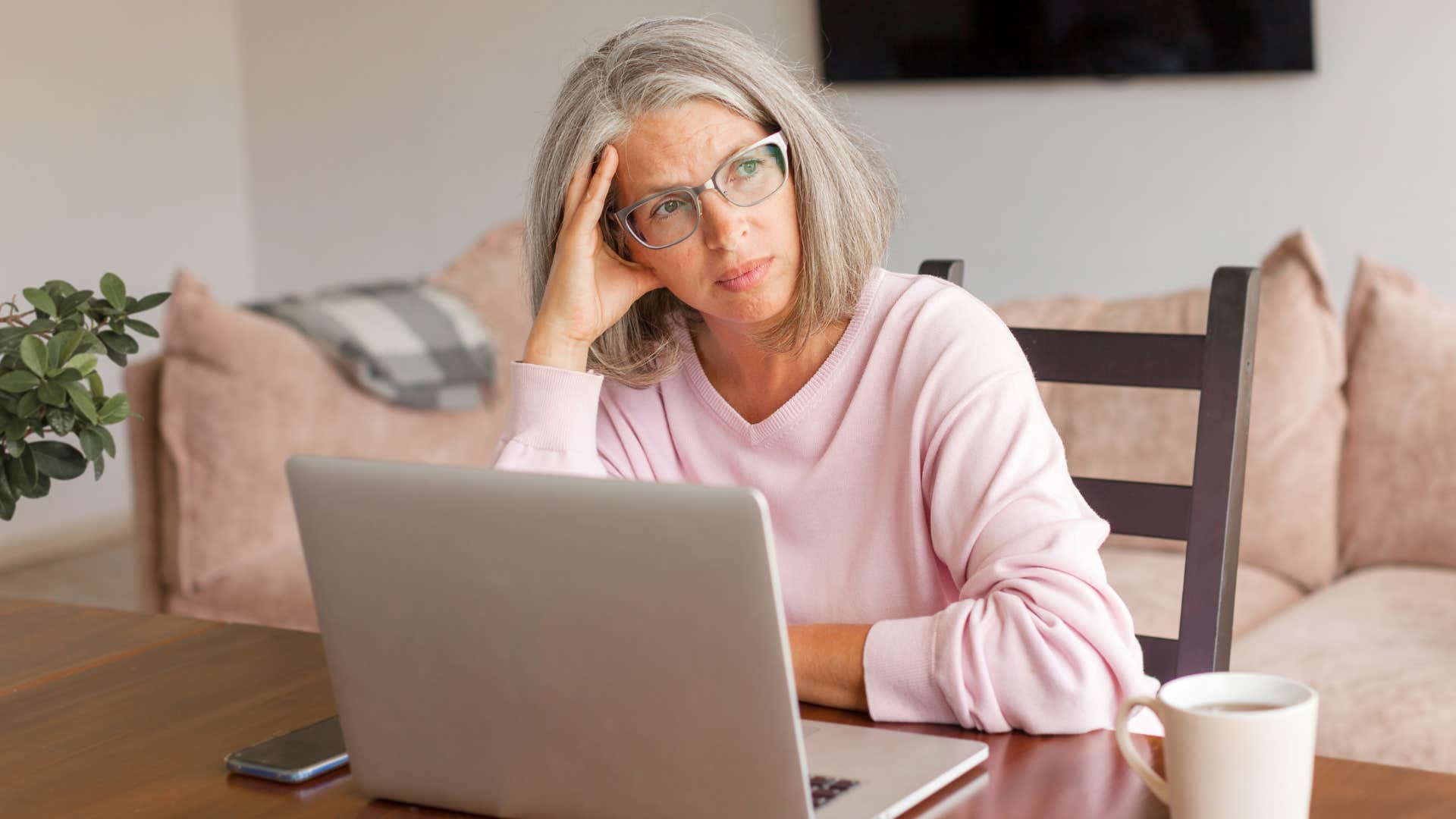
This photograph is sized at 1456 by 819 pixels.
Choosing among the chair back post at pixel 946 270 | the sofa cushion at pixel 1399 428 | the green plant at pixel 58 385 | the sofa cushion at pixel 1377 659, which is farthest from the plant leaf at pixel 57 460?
the sofa cushion at pixel 1399 428

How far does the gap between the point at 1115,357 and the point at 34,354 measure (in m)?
0.83

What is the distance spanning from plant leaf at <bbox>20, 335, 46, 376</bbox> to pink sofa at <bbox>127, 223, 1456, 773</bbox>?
3.31ft

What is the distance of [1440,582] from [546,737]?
194 centimetres

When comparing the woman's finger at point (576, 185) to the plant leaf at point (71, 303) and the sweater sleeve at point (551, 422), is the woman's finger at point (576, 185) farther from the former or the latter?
the plant leaf at point (71, 303)

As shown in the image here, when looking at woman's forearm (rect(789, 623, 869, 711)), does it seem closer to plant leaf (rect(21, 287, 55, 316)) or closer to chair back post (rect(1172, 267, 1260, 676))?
chair back post (rect(1172, 267, 1260, 676))

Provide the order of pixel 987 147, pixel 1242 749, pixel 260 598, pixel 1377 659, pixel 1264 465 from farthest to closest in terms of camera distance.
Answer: pixel 987 147 → pixel 260 598 → pixel 1264 465 → pixel 1377 659 → pixel 1242 749

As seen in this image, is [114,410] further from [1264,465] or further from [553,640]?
[1264,465]

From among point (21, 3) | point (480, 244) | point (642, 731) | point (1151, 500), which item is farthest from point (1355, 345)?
point (21, 3)

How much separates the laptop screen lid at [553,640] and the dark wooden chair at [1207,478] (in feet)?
1.76

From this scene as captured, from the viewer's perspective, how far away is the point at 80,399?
103 centimetres

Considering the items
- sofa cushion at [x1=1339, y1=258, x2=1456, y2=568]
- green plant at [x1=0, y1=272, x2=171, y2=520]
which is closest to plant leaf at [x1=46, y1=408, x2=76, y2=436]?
green plant at [x1=0, y1=272, x2=171, y2=520]

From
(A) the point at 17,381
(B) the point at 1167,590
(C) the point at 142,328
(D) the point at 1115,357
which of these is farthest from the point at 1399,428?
(A) the point at 17,381

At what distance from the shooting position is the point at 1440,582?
2338 millimetres

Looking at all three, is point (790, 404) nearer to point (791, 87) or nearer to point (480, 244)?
point (791, 87)
